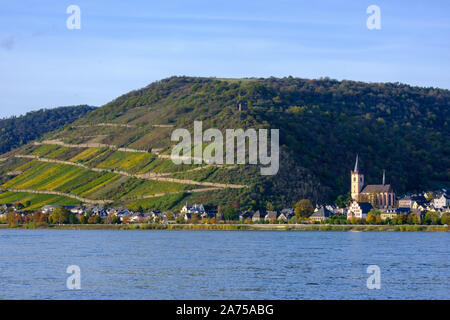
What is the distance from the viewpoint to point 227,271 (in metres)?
50.1

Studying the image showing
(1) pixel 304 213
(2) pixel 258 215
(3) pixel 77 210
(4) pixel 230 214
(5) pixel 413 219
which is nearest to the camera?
(5) pixel 413 219

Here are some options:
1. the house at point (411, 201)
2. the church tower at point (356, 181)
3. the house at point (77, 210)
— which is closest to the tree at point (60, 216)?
the house at point (77, 210)

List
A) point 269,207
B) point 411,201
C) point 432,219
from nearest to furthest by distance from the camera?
1. point 432,219
2. point 269,207
3. point 411,201

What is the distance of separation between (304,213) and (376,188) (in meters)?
35.4

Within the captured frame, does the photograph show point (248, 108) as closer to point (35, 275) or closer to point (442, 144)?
point (442, 144)

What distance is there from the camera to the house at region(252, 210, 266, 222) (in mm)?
125069

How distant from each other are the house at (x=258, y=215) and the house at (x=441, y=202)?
3284cm

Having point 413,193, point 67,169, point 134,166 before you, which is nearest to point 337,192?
point 413,193

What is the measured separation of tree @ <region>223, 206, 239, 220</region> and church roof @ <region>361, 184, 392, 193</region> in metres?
36.5

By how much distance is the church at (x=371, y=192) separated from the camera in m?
147

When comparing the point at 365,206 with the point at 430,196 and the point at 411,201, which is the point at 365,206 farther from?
the point at 430,196

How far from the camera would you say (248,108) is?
182125 mm

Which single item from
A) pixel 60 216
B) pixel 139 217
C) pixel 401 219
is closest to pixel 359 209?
pixel 401 219

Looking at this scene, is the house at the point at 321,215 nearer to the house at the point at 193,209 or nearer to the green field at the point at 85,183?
the house at the point at 193,209
